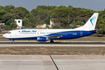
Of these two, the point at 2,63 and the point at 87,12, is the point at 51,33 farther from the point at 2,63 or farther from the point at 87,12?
the point at 87,12

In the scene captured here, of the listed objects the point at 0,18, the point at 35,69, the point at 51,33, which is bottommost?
the point at 35,69

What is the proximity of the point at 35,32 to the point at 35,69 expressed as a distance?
23.6 m

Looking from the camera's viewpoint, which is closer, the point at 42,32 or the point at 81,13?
the point at 42,32

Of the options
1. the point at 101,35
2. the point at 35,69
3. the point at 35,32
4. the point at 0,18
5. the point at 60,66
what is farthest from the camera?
the point at 0,18

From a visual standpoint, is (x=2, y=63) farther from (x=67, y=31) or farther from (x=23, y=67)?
(x=67, y=31)

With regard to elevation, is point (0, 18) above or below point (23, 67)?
above

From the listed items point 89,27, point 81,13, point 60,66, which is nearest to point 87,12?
point 81,13

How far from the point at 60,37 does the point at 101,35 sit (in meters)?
32.4

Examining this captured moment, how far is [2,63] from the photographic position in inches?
682

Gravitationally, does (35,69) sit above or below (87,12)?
below

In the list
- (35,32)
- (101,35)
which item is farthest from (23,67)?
(101,35)

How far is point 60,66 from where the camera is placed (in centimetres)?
1667

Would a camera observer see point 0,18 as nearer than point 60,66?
No

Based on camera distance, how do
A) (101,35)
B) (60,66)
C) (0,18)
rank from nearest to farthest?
(60,66)
(101,35)
(0,18)
